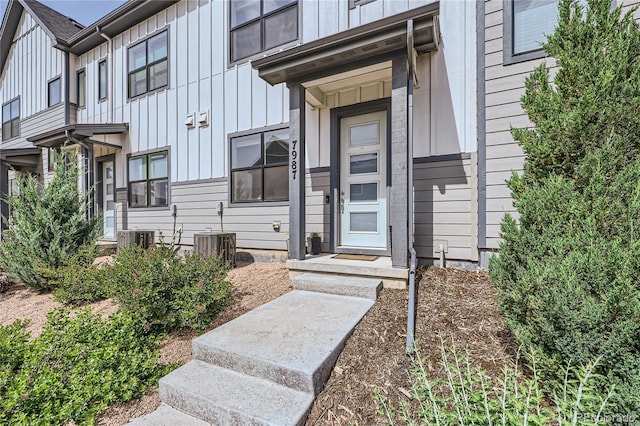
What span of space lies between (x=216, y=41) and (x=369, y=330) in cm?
678

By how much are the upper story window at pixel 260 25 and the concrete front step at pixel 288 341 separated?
4980 millimetres

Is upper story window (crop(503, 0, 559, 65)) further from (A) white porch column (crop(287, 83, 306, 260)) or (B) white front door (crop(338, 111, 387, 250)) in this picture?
(A) white porch column (crop(287, 83, 306, 260))

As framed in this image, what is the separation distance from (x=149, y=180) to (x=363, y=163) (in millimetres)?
5995

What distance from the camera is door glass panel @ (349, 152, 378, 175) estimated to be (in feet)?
16.1

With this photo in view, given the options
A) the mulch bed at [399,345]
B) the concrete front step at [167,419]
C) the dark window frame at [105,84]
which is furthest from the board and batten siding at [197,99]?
the concrete front step at [167,419]

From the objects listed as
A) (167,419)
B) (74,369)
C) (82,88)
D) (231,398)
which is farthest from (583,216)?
(82,88)

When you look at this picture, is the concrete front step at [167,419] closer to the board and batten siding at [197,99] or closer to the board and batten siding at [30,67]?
the board and batten siding at [197,99]

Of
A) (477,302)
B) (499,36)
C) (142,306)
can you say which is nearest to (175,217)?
(142,306)

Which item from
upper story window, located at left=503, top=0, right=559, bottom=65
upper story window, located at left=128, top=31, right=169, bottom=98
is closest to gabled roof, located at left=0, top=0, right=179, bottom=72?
upper story window, located at left=128, top=31, right=169, bottom=98

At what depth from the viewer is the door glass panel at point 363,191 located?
4883 millimetres

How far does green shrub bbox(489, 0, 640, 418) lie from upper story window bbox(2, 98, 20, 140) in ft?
54.3

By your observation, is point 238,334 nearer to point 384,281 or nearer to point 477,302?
point 384,281

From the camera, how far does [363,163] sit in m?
5.00

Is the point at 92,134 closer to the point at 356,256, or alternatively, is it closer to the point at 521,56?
the point at 356,256
